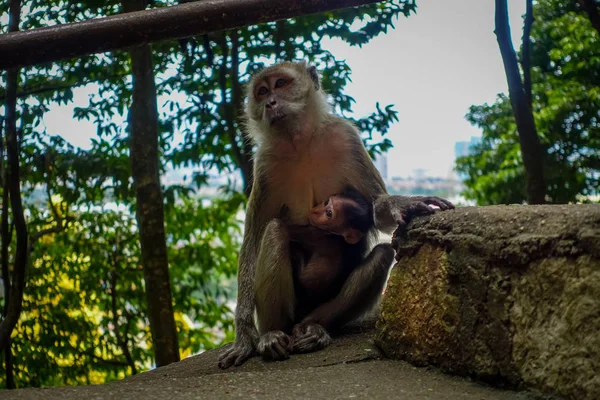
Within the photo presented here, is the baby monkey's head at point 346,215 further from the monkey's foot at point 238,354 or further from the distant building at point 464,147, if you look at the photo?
the distant building at point 464,147

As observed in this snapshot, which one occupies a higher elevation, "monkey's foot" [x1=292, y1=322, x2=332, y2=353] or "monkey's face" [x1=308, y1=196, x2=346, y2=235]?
"monkey's face" [x1=308, y1=196, x2=346, y2=235]

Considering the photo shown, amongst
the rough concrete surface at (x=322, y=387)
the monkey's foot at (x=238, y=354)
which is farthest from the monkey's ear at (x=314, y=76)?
the rough concrete surface at (x=322, y=387)

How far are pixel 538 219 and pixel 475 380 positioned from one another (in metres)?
0.77

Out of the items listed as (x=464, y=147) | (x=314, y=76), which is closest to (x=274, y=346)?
(x=314, y=76)

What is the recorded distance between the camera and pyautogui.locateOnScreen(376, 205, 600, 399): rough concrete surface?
2.50 metres

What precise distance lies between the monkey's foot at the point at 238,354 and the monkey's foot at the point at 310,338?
0.29 metres

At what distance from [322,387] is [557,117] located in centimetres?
525

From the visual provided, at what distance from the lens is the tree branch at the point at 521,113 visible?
5.23 m

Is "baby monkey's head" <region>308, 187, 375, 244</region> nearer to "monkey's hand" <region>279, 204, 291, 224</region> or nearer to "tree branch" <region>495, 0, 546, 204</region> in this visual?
"monkey's hand" <region>279, 204, 291, 224</region>

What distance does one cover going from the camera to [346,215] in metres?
4.42

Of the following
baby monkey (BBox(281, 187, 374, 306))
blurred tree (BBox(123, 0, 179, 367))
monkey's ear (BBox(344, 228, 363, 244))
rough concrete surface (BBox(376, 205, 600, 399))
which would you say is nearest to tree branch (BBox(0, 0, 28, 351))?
blurred tree (BBox(123, 0, 179, 367))

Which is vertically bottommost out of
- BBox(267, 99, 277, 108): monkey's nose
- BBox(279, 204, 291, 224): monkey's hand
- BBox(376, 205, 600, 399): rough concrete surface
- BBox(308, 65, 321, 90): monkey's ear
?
BBox(376, 205, 600, 399): rough concrete surface

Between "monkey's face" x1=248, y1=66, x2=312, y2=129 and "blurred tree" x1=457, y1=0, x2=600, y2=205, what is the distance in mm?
3354

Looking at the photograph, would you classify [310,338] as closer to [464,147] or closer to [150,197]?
[150,197]
